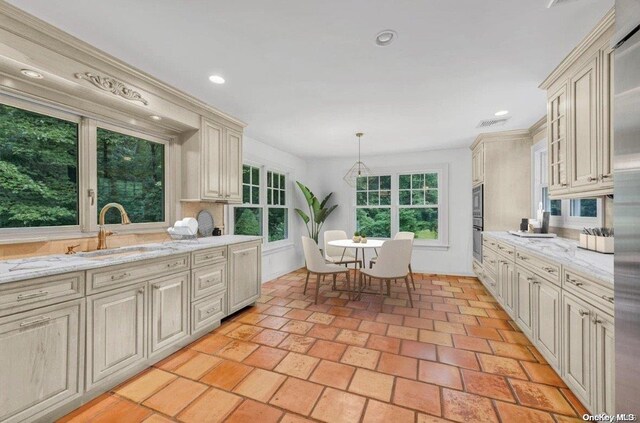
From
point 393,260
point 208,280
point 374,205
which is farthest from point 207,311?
point 374,205

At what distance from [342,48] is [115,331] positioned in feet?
8.28

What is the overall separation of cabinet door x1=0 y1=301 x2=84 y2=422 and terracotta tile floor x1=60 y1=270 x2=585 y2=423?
0.70 feet

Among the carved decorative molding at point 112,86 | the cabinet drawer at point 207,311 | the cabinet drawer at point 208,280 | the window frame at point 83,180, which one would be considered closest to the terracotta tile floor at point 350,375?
the cabinet drawer at point 207,311

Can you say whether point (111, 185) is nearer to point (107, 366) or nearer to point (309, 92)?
point (107, 366)

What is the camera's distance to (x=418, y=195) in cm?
530

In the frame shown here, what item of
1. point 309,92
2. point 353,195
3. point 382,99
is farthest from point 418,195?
point 309,92

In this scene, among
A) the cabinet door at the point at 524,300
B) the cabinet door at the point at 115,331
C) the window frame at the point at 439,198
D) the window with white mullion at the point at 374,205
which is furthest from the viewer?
the window with white mullion at the point at 374,205

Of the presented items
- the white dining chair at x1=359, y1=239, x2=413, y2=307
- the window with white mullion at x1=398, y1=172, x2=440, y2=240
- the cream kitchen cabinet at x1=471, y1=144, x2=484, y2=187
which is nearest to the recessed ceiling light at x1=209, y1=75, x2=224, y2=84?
the white dining chair at x1=359, y1=239, x2=413, y2=307

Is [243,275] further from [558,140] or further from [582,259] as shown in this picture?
[558,140]

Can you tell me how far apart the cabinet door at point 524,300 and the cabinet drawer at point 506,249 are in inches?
6.8

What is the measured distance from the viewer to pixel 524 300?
2.42 meters

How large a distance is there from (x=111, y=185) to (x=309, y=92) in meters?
2.05

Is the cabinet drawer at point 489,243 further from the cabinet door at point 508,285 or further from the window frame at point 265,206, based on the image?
the window frame at point 265,206

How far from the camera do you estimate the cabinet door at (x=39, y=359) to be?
1.36 meters
